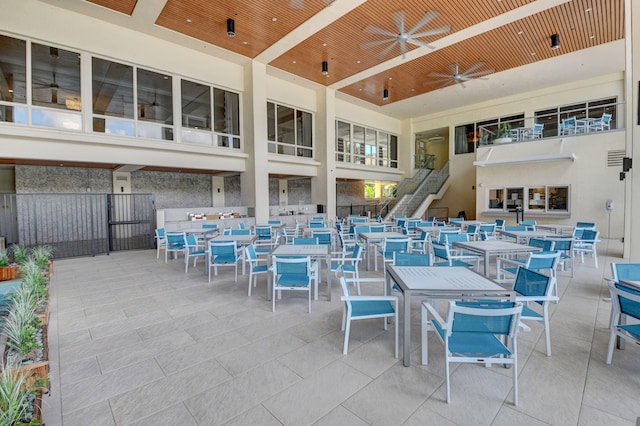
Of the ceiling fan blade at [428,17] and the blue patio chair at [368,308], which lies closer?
the blue patio chair at [368,308]

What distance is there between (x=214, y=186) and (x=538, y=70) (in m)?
15.2

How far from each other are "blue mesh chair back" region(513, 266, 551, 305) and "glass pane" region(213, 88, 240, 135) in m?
11.2

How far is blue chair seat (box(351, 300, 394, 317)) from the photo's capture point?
287 cm

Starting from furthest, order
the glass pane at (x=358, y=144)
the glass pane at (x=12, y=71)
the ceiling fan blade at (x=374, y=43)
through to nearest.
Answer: the glass pane at (x=358, y=144), the ceiling fan blade at (x=374, y=43), the glass pane at (x=12, y=71)

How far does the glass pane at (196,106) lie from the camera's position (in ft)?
36.2

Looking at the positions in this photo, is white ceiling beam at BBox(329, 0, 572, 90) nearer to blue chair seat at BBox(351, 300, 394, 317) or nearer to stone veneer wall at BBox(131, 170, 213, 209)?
stone veneer wall at BBox(131, 170, 213, 209)

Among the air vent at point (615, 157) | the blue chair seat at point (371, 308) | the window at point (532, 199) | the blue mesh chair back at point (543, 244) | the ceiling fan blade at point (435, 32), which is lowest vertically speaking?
the blue chair seat at point (371, 308)

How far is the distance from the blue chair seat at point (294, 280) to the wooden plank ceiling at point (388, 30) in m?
7.57

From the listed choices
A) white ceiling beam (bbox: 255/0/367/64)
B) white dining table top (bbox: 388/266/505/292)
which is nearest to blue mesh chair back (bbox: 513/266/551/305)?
white dining table top (bbox: 388/266/505/292)

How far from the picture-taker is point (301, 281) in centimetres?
409

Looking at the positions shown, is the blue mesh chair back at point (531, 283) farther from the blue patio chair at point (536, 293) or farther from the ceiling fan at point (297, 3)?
the ceiling fan at point (297, 3)

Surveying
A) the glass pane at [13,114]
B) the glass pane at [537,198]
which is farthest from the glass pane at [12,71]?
the glass pane at [537,198]

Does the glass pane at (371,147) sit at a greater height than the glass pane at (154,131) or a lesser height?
greater

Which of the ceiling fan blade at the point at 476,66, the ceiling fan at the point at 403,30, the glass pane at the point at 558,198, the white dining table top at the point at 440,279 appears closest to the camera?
the white dining table top at the point at 440,279
